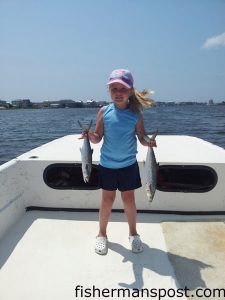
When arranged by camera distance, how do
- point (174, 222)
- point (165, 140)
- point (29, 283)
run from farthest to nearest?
point (165, 140) < point (174, 222) < point (29, 283)

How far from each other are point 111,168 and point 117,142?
29cm

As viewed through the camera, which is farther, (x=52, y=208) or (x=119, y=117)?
(x=52, y=208)

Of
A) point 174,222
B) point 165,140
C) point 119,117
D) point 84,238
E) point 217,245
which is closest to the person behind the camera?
point 119,117

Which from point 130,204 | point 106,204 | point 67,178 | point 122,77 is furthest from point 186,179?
point 122,77

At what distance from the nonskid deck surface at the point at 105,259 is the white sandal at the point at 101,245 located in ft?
0.20

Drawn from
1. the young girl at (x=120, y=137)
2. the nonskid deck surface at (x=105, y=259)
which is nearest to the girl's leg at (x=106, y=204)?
the young girl at (x=120, y=137)

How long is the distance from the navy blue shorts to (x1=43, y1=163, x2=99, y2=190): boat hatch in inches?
40.1

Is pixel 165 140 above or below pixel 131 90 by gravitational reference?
below

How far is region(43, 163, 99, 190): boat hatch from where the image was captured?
4793 mm

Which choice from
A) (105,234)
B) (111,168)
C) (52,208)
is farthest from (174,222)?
(52,208)

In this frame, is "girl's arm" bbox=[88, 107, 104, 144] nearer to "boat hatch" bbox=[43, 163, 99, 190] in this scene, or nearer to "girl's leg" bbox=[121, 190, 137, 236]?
"girl's leg" bbox=[121, 190, 137, 236]

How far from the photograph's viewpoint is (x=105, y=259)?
3.64 meters

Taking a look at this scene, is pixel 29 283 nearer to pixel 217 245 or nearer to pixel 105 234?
pixel 105 234

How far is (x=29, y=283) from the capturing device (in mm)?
3223
